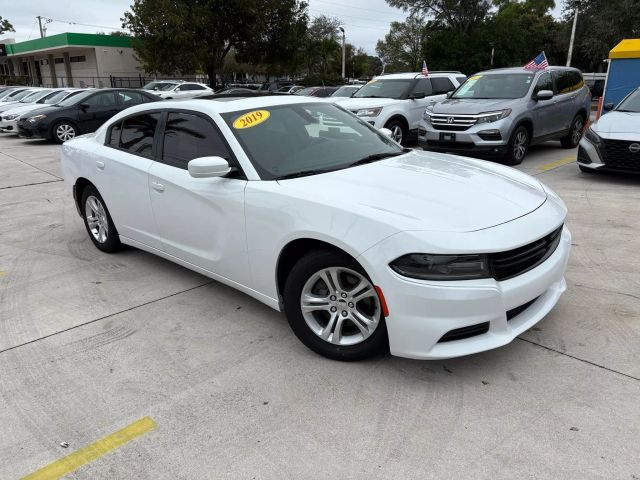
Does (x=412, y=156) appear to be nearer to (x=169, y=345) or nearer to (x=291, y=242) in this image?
(x=291, y=242)

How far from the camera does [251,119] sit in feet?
12.6

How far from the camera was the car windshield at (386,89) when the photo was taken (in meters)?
11.8

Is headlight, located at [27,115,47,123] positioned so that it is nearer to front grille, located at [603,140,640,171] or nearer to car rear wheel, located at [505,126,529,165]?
car rear wheel, located at [505,126,529,165]

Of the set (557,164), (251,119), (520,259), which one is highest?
(251,119)

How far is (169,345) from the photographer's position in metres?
3.50

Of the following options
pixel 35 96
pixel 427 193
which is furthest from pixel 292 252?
pixel 35 96

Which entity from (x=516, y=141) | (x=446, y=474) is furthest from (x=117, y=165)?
(x=516, y=141)

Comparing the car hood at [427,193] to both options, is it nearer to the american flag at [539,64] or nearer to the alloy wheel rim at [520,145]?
the alloy wheel rim at [520,145]

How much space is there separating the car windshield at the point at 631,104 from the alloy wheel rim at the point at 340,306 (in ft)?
24.2

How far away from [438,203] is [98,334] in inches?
99.7

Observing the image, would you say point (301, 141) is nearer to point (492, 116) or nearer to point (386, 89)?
point (492, 116)

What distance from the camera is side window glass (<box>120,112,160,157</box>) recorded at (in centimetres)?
442

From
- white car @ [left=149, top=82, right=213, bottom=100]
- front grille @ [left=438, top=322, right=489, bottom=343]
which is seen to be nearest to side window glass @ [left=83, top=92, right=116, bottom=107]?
white car @ [left=149, top=82, right=213, bottom=100]

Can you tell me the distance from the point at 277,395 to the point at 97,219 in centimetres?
337
